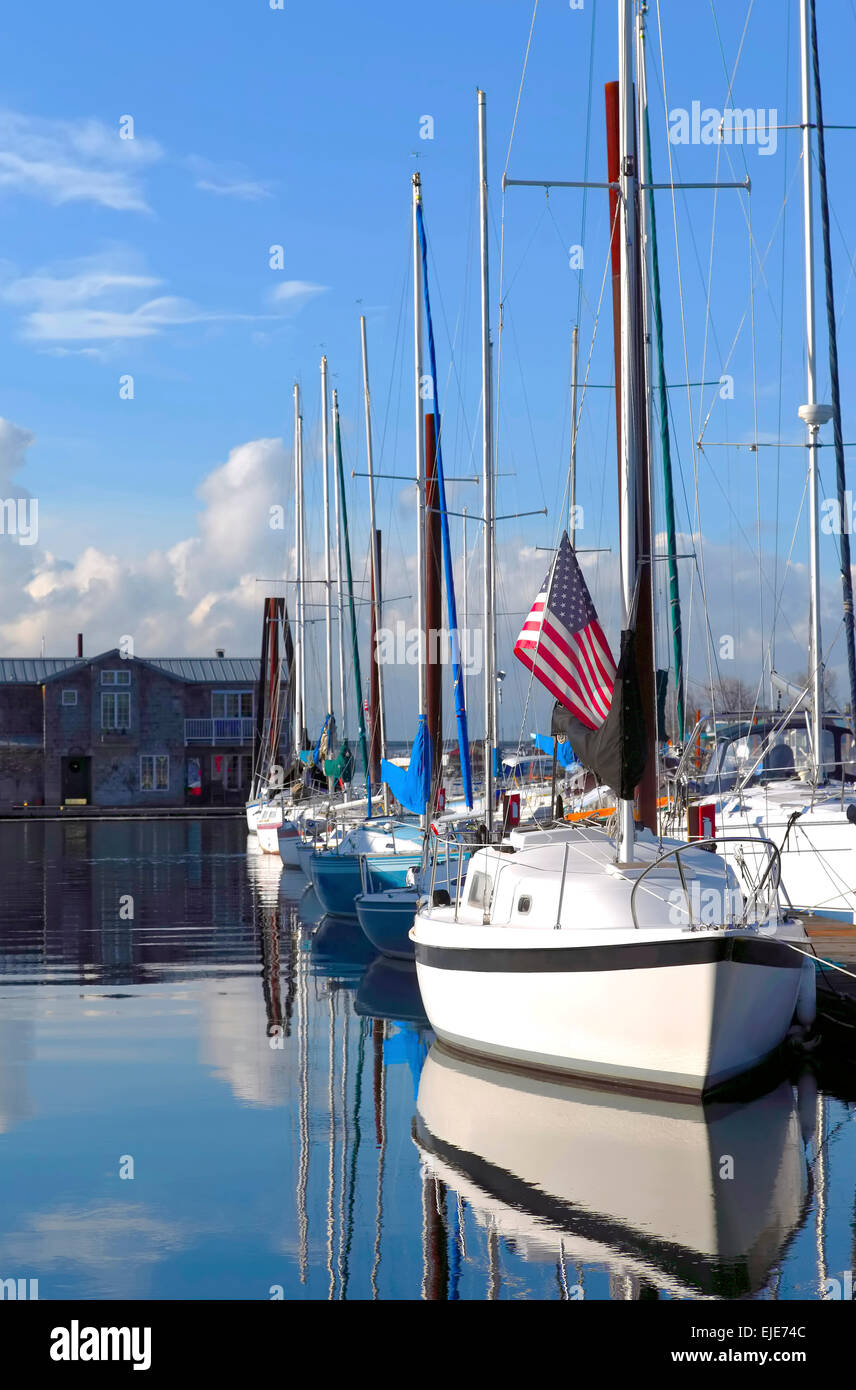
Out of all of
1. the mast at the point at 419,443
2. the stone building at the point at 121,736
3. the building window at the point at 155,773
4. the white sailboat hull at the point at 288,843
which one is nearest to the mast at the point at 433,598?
the mast at the point at 419,443

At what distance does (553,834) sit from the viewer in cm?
1591

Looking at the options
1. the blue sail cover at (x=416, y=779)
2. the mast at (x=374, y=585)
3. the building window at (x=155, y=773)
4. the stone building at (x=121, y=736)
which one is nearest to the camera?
the blue sail cover at (x=416, y=779)

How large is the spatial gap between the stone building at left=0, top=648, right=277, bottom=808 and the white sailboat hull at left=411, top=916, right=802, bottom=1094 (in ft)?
237

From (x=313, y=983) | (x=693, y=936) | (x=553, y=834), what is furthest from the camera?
(x=313, y=983)

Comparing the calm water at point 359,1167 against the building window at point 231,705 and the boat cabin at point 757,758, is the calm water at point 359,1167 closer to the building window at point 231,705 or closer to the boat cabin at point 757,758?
the boat cabin at point 757,758

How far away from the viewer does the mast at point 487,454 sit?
21719mm

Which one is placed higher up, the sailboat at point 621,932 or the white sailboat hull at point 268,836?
the sailboat at point 621,932

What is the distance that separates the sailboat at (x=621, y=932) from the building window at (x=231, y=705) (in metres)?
71.7

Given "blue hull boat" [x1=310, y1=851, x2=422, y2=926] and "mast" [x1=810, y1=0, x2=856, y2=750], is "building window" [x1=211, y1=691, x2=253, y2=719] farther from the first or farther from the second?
"mast" [x1=810, y1=0, x2=856, y2=750]

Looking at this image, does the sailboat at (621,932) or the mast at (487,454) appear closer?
the sailboat at (621,932)

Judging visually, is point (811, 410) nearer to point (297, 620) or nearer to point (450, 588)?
point (450, 588)

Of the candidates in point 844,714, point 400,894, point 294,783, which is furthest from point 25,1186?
point 294,783
